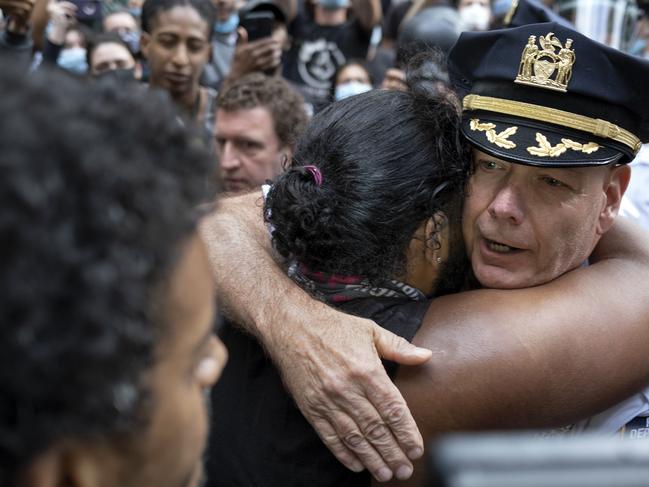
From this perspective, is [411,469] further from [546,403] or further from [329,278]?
[329,278]

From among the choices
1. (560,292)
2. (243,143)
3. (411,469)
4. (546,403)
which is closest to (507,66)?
(560,292)

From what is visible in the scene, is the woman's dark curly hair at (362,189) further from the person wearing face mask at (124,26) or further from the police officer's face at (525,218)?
the person wearing face mask at (124,26)

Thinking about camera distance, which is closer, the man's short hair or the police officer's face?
the police officer's face

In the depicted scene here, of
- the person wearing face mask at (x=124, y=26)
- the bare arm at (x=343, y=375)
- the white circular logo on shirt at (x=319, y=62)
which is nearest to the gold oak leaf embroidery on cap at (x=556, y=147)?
the bare arm at (x=343, y=375)

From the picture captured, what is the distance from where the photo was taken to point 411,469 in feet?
5.95

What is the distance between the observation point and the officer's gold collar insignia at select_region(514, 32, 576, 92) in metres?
2.11

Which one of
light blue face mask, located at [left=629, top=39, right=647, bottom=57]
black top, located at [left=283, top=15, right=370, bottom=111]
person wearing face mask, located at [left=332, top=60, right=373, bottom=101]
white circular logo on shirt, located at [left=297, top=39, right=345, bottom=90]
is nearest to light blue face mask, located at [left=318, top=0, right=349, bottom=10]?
black top, located at [left=283, top=15, right=370, bottom=111]

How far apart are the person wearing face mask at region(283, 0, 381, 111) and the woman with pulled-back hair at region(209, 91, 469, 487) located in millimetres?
4778

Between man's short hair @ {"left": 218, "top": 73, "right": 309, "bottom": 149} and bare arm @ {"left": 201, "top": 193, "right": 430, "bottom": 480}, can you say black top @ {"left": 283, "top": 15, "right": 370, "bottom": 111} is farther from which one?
bare arm @ {"left": 201, "top": 193, "right": 430, "bottom": 480}

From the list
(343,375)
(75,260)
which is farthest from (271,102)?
(75,260)

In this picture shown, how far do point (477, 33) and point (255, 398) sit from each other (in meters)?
1.14

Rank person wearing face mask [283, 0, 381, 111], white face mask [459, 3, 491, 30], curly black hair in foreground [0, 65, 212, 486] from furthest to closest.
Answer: white face mask [459, 3, 491, 30] < person wearing face mask [283, 0, 381, 111] < curly black hair in foreground [0, 65, 212, 486]

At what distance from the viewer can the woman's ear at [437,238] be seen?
2033mm

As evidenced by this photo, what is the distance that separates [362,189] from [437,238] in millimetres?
284
